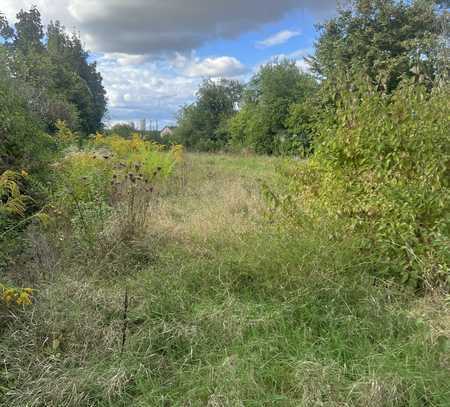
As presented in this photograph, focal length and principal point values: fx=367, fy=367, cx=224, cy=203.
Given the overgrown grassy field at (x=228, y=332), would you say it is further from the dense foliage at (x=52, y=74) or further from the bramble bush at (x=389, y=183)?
the dense foliage at (x=52, y=74)

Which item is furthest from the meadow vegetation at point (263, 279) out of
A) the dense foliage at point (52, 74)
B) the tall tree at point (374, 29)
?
the tall tree at point (374, 29)

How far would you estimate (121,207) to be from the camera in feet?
13.3

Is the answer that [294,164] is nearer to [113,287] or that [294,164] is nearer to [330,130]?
[330,130]

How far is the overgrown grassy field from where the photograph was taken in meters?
1.80

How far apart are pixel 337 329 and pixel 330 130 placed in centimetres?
187

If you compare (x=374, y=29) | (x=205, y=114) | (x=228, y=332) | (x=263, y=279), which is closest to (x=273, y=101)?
(x=374, y=29)

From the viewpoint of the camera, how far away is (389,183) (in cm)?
296

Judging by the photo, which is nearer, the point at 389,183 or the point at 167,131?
the point at 389,183

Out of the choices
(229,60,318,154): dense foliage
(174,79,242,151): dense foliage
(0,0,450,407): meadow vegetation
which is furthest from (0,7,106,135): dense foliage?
(229,60,318,154): dense foliage

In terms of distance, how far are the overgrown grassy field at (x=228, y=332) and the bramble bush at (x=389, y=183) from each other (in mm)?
213

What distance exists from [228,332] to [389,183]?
177 centimetres

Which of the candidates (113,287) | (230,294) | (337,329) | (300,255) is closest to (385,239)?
(300,255)

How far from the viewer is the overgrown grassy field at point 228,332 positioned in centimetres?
180

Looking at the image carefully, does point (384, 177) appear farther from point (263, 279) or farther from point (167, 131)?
point (167, 131)
